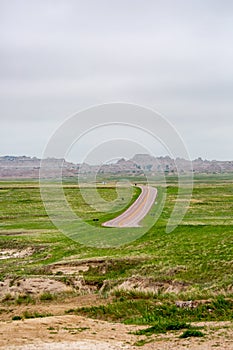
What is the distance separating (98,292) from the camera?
26016 millimetres

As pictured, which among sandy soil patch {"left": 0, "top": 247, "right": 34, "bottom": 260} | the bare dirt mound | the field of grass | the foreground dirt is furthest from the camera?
sandy soil patch {"left": 0, "top": 247, "right": 34, "bottom": 260}

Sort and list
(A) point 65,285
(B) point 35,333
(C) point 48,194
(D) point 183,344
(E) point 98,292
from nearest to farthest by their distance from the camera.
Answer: (D) point 183,344
(B) point 35,333
(E) point 98,292
(A) point 65,285
(C) point 48,194

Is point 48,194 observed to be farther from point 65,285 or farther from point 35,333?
point 35,333

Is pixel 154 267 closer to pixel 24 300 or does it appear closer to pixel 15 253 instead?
pixel 24 300

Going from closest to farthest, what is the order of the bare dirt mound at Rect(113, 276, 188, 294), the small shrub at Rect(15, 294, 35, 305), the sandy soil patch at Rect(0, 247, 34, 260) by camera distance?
the small shrub at Rect(15, 294, 35, 305) < the bare dirt mound at Rect(113, 276, 188, 294) < the sandy soil patch at Rect(0, 247, 34, 260)

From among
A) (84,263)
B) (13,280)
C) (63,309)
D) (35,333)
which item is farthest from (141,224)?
(35,333)

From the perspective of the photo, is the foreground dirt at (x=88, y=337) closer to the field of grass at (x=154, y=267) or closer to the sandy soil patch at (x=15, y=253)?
the field of grass at (x=154, y=267)

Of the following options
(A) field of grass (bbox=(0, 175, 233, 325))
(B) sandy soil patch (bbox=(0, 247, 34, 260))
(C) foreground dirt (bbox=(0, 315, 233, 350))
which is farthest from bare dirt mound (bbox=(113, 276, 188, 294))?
(B) sandy soil patch (bbox=(0, 247, 34, 260))

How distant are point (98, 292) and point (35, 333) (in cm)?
897

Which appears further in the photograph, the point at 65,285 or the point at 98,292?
the point at 65,285

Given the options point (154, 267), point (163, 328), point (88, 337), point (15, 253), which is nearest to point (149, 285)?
point (154, 267)

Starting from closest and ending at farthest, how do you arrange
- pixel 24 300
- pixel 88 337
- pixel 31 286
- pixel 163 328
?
pixel 88 337 → pixel 163 328 → pixel 24 300 → pixel 31 286

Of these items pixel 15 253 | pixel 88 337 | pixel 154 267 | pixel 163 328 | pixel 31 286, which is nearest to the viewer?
pixel 88 337

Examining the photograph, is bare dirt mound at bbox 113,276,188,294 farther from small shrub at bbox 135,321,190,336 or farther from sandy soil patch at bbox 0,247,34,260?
sandy soil patch at bbox 0,247,34,260
